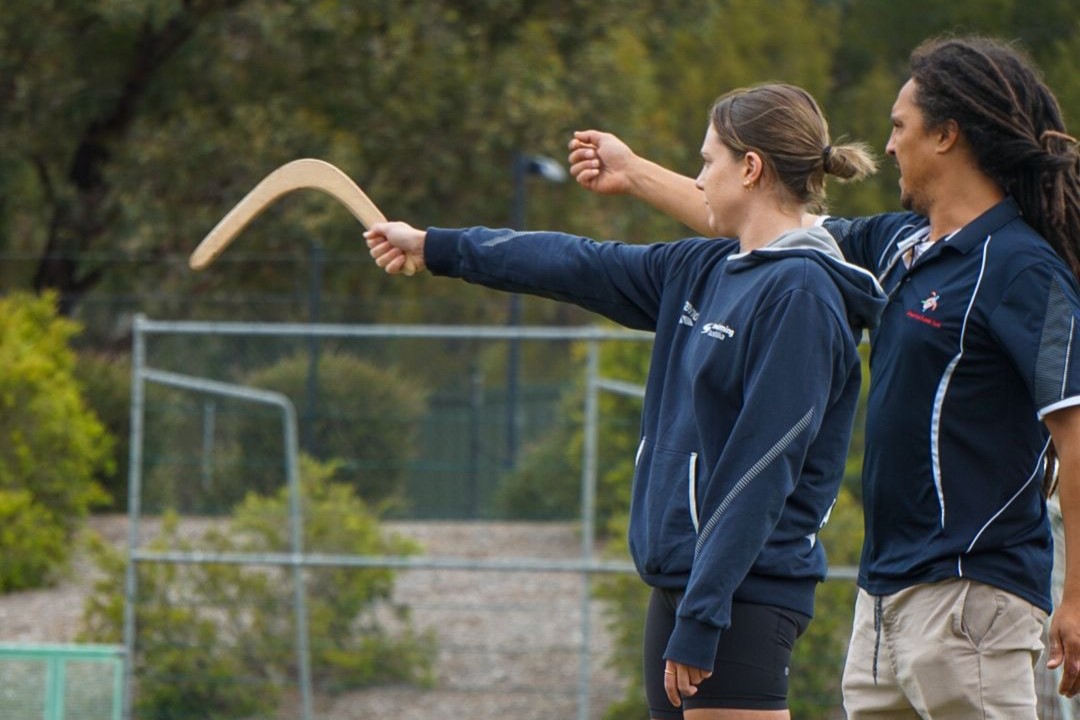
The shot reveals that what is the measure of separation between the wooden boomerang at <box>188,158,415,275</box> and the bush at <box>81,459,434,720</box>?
386cm

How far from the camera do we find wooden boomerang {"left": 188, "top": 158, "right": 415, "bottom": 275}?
11.3 feet

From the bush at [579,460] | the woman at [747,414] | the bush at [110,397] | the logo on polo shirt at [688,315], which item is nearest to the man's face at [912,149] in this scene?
the woman at [747,414]

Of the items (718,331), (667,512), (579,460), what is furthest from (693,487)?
(579,460)

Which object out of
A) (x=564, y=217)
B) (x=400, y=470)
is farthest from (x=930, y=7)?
(x=400, y=470)

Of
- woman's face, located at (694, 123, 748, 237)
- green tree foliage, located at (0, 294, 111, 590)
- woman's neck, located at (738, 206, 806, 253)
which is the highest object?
woman's face, located at (694, 123, 748, 237)

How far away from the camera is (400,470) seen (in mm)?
9656

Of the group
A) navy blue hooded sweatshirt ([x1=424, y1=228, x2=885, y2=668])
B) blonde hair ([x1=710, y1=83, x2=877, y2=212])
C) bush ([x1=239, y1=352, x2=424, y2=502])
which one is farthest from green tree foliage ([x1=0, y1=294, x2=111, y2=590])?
blonde hair ([x1=710, y1=83, x2=877, y2=212])

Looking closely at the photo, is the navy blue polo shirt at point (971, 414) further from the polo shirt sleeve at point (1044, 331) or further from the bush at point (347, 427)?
the bush at point (347, 427)

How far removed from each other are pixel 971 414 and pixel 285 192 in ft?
5.35

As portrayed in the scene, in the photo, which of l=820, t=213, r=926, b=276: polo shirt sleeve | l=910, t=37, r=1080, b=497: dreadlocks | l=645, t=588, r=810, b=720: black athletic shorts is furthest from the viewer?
l=820, t=213, r=926, b=276: polo shirt sleeve

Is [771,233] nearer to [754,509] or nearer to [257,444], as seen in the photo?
[754,509]

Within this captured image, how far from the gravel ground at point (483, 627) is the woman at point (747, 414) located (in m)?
4.00

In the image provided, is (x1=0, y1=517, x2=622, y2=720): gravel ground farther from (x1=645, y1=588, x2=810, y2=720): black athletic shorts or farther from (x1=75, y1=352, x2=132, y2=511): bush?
(x1=645, y1=588, x2=810, y2=720): black athletic shorts

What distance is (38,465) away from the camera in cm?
950
